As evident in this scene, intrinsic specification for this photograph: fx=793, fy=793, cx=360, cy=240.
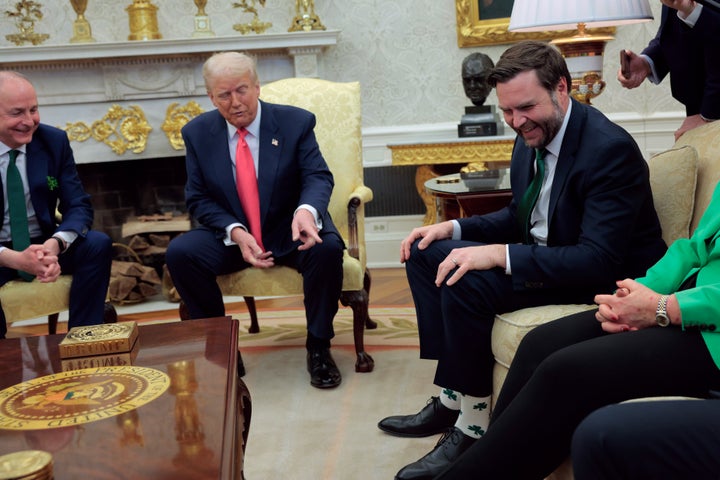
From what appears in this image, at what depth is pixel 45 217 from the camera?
125 inches

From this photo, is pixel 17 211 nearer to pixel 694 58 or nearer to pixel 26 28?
pixel 26 28

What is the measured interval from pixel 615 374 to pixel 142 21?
3969mm

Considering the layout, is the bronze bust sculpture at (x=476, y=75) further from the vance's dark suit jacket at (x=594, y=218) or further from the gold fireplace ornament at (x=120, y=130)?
the vance's dark suit jacket at (x=594, y=218)

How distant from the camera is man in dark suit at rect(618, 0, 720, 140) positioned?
7.82 ft

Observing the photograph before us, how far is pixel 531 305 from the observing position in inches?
86.7

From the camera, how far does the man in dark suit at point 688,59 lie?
7.82 ft

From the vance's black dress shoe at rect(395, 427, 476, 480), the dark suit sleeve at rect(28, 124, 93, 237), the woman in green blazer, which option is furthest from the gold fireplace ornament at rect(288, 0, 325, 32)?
the woman in green blazer

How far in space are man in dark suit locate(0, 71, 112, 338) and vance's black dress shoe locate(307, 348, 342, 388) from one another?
0.85 meters

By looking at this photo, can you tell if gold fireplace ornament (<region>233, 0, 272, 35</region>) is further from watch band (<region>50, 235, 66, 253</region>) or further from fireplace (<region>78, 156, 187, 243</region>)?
watch band (<region>50, 235, 66, 253</region>)

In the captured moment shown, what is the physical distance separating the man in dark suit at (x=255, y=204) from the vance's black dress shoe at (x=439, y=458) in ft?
2.88

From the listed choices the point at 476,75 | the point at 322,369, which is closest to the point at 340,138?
the point at 322,369

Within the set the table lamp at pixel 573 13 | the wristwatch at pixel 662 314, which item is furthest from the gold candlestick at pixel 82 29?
the wristwatch at pixel 662 314

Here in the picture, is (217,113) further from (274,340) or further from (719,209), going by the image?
(719,209)

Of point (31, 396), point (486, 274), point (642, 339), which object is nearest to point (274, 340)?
point (486, 274)
